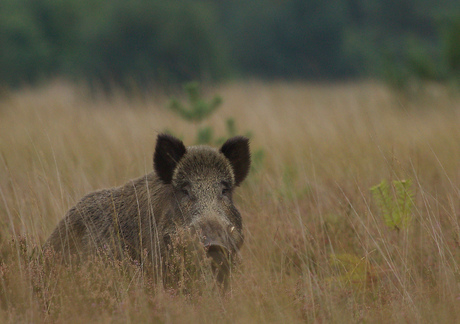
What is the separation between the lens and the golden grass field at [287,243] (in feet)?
12.8

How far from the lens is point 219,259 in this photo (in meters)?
4.34

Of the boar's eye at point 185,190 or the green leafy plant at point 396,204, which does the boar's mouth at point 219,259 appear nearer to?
the boar's eye at point 185,190

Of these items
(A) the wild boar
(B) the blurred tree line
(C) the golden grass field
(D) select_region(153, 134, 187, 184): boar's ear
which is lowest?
(C) the golden grass field

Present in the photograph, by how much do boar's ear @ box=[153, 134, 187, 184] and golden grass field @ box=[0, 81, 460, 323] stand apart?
0.72m

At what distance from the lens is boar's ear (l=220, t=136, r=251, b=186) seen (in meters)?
4.90

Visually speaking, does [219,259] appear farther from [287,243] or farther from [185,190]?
[287,243]

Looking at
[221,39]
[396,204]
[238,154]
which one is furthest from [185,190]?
[221,39]

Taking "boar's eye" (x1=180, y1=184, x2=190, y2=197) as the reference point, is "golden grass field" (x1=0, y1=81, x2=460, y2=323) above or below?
below

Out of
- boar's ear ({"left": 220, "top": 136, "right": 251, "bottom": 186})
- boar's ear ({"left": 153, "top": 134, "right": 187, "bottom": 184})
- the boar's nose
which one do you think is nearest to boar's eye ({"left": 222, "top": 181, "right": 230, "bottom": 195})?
boar's ear ({"left": 220, "top": 136, "right": 251, "bottom": 186})

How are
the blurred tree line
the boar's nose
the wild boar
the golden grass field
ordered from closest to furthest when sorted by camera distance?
the golden grass field < the boar's nose < the wild boar < the blurred tree line

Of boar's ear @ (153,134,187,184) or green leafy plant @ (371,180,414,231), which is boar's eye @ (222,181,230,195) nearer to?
boar's ear @ (153,134,187,184)

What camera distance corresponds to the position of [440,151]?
27.6ft

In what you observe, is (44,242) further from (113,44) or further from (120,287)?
(113,44)

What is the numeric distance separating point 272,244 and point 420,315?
1.60 metres
